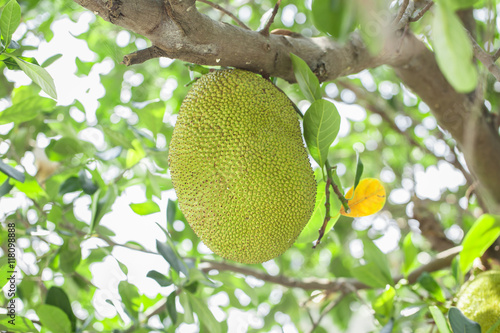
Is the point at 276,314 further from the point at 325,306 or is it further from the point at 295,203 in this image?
the point at 295,203

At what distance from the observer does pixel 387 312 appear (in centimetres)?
109

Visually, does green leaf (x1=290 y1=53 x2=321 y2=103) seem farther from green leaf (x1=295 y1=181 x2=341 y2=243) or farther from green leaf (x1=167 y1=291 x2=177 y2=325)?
green leaf (x1=167 y1=291 x2=177 y2=325)

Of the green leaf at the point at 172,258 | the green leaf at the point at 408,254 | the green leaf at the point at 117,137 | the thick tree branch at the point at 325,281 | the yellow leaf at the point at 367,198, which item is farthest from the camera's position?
the thick tree branch at the point at 325,281

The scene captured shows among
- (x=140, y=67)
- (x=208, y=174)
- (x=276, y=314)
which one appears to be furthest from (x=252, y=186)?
(x=140, y=67)

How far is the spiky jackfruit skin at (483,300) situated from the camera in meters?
0.92

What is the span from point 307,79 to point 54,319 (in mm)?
774

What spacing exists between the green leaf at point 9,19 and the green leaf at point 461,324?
3.13 ft

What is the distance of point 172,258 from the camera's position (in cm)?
100

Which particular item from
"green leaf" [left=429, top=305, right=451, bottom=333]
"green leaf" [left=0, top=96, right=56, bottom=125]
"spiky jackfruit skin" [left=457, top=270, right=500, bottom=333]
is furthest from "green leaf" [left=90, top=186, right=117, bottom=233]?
"spiky jackfruit skin" [left=457, top=270, right=500, bottom=333]

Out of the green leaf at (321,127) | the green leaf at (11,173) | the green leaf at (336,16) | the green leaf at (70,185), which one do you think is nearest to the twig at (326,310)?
the green leaf at (321,127)

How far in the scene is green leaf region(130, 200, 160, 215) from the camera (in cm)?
126

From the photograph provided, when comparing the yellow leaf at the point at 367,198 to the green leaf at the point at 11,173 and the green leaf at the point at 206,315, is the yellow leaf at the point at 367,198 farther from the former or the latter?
the green leaf at the point at 11,173

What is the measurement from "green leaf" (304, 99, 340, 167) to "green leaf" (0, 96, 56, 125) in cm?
65

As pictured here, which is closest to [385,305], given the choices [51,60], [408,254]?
[408,254]
